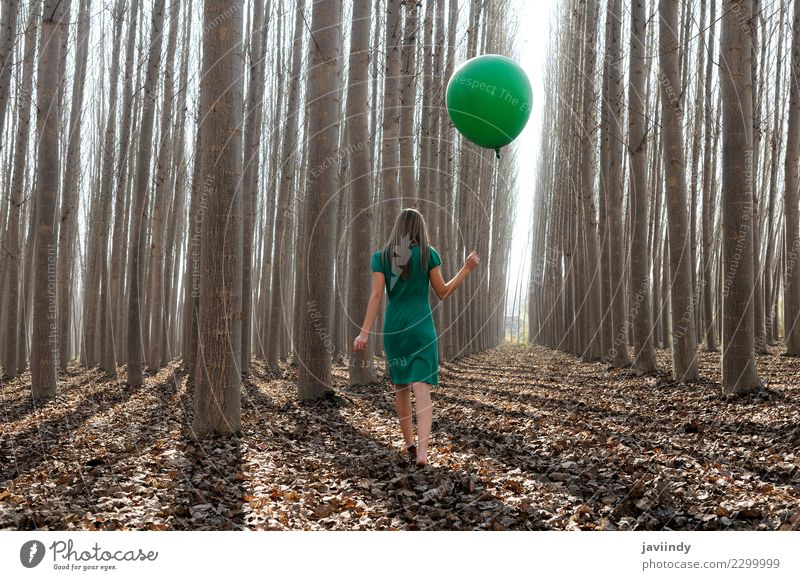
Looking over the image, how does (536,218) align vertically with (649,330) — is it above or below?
above

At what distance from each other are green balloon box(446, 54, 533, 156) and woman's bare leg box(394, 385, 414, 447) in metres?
2.32

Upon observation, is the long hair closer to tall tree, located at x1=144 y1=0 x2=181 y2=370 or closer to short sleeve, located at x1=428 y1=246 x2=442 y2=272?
short sleeve, located at x1=428 y1=246 x2=442 y2=272

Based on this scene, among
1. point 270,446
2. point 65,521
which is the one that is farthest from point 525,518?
point 270,446

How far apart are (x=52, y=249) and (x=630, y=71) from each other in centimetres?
977

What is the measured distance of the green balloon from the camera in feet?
19.1

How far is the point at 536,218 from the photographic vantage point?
48156 mm

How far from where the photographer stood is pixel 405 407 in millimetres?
5340

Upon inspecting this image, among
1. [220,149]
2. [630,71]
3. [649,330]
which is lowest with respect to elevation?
[649,330]

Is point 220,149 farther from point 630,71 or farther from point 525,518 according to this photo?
point 630,71

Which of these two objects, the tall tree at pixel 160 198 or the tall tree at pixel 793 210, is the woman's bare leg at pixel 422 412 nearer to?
the tall tree at pixel 160 198
